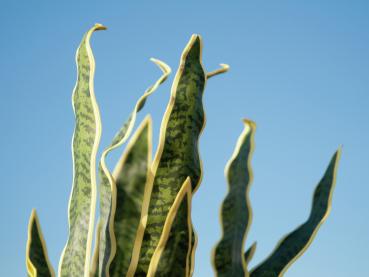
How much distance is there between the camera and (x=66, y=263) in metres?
1.37

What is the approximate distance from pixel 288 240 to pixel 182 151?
398 mm

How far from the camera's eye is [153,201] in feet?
4.04

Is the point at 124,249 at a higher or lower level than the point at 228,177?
lower

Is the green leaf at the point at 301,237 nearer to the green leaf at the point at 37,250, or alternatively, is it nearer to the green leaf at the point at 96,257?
the green leaf at the point at 96,257

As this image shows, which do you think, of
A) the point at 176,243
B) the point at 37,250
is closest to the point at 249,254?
the point at 176,243

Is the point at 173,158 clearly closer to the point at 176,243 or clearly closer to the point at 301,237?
the point at 176,243

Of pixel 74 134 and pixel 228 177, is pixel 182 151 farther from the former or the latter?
pixel 74 134

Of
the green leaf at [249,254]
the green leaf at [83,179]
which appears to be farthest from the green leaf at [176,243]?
the green leaf at [249,254]

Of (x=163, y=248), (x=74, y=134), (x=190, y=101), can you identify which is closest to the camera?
(x=163, y=248)

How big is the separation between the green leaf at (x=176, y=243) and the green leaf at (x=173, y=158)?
48 mm

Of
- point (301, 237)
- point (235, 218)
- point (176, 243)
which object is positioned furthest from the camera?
point (301, 237)

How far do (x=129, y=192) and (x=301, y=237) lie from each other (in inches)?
18.4

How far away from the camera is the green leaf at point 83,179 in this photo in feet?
4.36

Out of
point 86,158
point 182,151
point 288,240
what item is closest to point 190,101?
point 182,151
